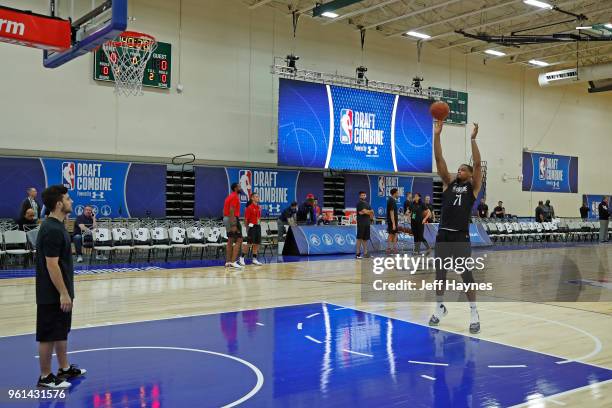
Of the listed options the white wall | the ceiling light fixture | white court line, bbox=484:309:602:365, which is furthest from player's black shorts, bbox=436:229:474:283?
the ceiling light fixture

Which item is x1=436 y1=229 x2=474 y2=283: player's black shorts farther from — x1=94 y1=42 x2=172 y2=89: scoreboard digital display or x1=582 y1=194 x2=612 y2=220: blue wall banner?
x1=582 y1=194 x2=612 y2=220: blue wall banner

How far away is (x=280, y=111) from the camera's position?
15758 mm

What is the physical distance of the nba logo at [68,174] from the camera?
1377 cm

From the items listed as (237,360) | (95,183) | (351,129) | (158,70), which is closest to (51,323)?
(237,360)

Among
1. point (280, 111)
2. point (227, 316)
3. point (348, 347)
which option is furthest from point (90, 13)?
point (280, 111)

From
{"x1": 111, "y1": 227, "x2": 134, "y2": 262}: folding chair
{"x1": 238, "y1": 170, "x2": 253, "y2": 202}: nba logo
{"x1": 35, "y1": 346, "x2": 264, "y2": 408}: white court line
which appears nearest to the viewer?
{"x1": 35, "y1": 346, "x2": 264, "y2": 408}: white court line

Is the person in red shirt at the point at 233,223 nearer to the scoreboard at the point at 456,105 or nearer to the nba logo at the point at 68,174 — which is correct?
the nba logo at the point at 68,174

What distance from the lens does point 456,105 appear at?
21.2m

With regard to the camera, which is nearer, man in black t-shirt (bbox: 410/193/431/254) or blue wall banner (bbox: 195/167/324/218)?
man in black t-shirt (bbox: 410/193/431/254)

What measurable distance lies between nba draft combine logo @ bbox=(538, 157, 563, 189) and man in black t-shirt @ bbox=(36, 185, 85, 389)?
2315 centimetres

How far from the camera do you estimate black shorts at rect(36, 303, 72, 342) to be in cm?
395

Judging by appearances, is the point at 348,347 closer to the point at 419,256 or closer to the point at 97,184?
the point at 419,256

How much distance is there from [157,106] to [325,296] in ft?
29.4

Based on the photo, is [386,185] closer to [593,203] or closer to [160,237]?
[160,237]
